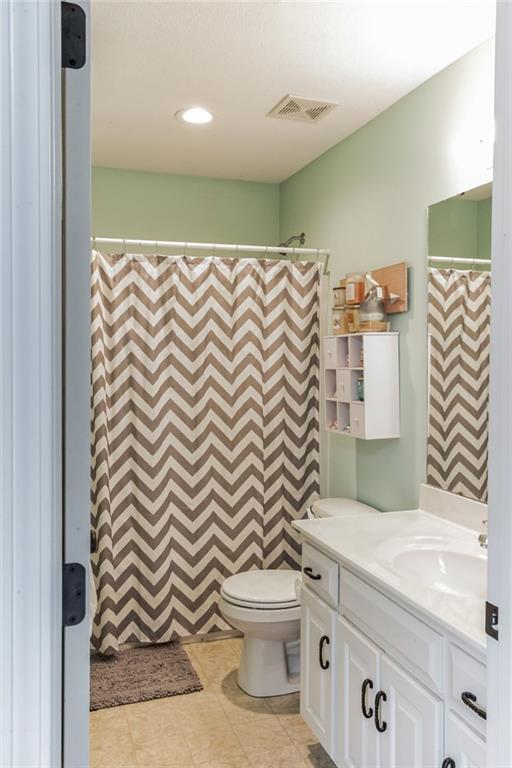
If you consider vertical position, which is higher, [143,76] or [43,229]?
[143,76]

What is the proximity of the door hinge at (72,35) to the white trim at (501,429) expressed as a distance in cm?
70

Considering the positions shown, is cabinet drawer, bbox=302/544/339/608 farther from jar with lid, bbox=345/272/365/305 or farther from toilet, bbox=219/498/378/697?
jar with lid, bbox=345/272/365/305

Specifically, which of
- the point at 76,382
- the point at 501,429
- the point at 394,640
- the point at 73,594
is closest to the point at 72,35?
the point at 76,382

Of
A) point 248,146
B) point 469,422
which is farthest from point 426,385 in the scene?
point 248,146

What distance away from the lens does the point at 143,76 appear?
241 centimetres

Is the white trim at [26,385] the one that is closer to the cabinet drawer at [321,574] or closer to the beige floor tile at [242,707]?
the cabinet drawer at [321,574]

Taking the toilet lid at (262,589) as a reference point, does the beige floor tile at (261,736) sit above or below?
below

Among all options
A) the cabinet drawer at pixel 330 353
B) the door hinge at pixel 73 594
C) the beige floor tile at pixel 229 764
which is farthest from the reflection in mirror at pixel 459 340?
the door hinge at pixel 73 594

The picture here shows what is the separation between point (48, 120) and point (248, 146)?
8.56 ft

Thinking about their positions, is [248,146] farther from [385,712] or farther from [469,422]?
[385,712]

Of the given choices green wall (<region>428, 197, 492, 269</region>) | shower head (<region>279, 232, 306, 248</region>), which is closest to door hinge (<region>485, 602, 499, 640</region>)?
green wall (<region>428, 197, 492, 269</region>)

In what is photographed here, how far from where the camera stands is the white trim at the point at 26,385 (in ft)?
2.38

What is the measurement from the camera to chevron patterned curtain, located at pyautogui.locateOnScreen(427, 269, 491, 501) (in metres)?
2.13

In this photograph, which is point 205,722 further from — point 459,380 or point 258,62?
point 258,62
